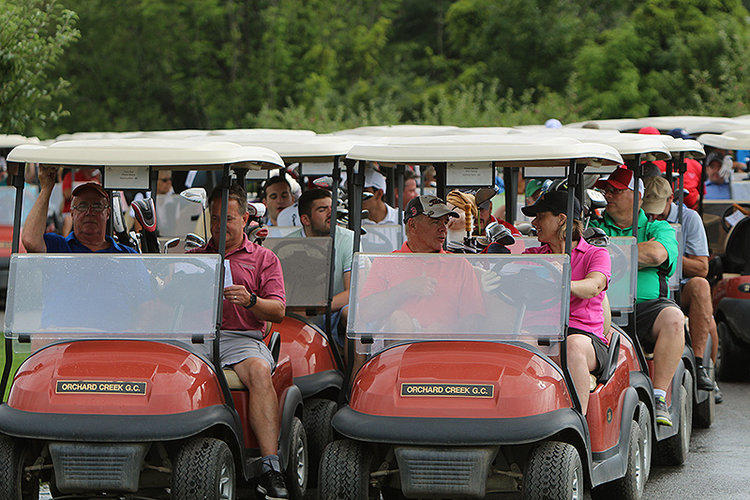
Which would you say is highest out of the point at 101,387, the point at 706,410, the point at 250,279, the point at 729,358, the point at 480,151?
the point at 480,151

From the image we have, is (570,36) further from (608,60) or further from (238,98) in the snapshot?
(238,98)

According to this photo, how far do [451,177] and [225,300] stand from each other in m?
1.21

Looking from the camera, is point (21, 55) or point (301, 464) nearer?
point (301, 464)

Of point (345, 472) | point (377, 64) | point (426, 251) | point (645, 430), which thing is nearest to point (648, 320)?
point (645, 430)

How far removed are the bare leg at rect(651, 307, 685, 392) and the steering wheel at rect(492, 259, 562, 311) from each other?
165 centimetres

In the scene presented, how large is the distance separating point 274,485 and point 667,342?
249 centimetres

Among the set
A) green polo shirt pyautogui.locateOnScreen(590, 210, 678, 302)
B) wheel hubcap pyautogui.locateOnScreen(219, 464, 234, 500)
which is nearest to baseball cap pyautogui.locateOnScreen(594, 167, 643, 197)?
green polo shirt pyautogui.locateOnScreen(590, 210, 678, 302)

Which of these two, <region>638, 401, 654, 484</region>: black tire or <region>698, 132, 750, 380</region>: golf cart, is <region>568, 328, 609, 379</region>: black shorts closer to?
<region>638, 401, 654, 484</region>: black tire

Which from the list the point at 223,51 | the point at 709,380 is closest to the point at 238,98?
the point at 223,51

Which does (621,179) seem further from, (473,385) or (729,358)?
(729,358)

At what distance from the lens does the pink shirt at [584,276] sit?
5836 millimetres

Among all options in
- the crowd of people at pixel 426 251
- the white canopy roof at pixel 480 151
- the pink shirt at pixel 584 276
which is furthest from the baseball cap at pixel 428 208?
the pink shirt at pixel 584 276

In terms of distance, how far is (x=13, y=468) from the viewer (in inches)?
196

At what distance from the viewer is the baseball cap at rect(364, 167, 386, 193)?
31.1ft
